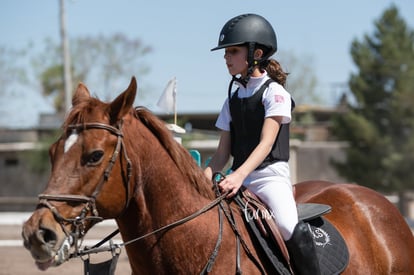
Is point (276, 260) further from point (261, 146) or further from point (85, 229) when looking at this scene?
point (85, 229)

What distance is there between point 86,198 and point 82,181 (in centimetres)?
9

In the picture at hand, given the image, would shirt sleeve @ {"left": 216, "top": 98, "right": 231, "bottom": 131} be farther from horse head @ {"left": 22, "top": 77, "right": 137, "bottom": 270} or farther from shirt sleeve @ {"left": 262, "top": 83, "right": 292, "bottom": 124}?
horse head @ {"left": 22, "top": 77, "right": 137, "bottom": 270}

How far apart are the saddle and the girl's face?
0.79 metres

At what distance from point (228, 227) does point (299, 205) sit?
832 millimetres

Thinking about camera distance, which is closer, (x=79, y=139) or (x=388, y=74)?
(x=79, y=139)

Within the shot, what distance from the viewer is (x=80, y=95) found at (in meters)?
3.66

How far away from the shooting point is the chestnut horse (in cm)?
325

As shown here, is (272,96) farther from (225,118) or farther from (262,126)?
(225,118)

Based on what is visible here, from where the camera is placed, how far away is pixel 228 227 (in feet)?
12.7

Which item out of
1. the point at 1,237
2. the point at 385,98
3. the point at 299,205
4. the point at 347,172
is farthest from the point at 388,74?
the point at 299,205

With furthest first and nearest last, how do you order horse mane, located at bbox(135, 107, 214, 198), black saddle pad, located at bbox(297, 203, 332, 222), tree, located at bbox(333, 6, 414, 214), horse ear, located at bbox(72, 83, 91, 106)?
tree, located at bbox(333, 6, 414, 214)
black saddle pad, located at bbox(297, 203, 332, 222)
horse mane, located at bbox(135, 107, 214, 198)
horse ear, located at bbox(72, 83, 91, 106)

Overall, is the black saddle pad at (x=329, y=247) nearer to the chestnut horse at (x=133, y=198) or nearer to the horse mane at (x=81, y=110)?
the chestnut horse at (x=133, y=198)

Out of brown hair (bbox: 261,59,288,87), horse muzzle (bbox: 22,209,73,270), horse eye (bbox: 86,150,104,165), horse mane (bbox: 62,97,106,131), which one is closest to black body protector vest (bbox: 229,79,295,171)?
brown hair (bbox: 261,59,288,87)

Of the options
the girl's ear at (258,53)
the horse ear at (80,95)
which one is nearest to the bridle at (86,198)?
the horse ear at (80,95)
